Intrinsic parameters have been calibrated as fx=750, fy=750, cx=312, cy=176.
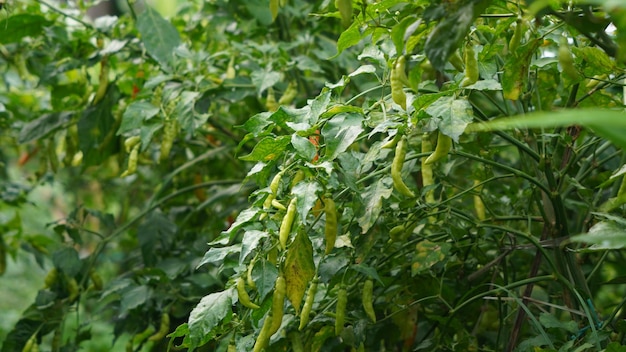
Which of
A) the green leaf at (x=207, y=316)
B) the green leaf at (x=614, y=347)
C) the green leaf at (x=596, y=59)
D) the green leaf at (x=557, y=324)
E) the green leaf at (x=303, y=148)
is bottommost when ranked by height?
the green leaf at (x=557, y=324)

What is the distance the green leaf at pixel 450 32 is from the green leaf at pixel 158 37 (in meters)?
1.03

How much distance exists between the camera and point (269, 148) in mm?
945

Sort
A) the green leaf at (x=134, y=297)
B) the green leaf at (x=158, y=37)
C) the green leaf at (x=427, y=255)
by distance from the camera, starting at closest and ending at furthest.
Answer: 1. the green leaf at (x=427, y=255)
2. the green leaf at (x=134, y=297)
3. the green leaf at (x=158, y=37)

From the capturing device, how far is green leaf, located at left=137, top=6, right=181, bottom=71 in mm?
1624

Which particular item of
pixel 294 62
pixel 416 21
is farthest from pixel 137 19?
pixel 416 21

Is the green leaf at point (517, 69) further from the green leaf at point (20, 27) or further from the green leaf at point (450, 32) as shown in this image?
the green leaf at point (20, 27)

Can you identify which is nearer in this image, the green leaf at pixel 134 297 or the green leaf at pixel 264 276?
the green leaf at pixel 264 276

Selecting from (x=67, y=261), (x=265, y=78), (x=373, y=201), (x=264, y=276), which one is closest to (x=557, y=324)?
(x=373, y=201)

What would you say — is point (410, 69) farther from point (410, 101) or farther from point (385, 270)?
point (385, 270)

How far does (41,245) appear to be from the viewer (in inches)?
83.3

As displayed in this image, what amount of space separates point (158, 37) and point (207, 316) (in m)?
0.89

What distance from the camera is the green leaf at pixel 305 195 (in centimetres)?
85

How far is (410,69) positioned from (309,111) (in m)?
0.15

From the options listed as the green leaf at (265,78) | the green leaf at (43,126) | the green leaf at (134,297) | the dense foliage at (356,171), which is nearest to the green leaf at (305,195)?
the dense foliage at (356,171)
